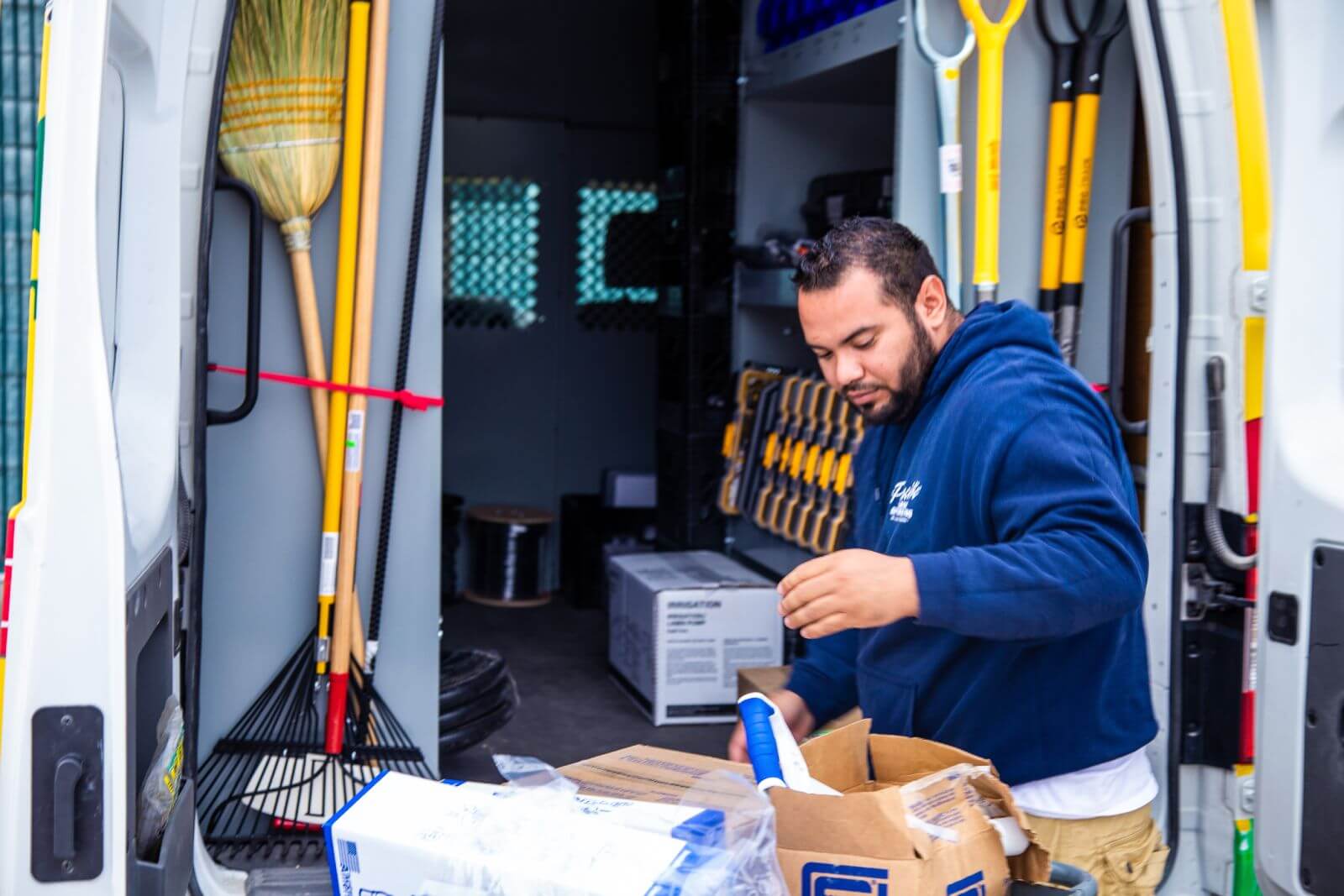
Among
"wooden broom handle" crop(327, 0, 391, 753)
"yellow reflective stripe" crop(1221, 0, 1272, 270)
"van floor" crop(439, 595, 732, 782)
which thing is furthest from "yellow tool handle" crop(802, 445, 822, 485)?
"yellow reflective stripe" crop(1221, 0, 1272, 270)

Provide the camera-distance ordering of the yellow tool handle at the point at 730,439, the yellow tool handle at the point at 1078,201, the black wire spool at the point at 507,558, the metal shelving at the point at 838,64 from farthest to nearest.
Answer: the black wire spool at the point at 507,558 → the yellow tool handle at the point at 730,439 → the metal shelving at the point at 838,64 → the yellow tool handle at the point at 1078,201

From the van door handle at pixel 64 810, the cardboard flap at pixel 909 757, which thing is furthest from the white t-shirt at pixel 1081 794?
the van door handle at pixel 64 810

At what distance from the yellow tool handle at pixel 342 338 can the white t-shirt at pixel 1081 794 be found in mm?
1544

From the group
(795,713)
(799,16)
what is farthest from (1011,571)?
(799,16)

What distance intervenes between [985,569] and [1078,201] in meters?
1.95

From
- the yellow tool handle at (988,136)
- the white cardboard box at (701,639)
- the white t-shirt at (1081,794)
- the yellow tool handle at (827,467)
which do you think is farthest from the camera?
the white cardboard box at (701,639)

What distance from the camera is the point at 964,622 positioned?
164cm

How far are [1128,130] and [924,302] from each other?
1.64 meters

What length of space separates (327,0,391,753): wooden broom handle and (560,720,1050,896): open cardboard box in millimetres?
1508

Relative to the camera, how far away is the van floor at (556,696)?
4.72 m

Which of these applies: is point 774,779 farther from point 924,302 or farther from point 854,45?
point 854,45

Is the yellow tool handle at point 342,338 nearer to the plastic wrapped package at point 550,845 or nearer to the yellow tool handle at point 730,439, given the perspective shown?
the plastic wrapped package at point 550,845

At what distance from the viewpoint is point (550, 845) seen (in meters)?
1.20

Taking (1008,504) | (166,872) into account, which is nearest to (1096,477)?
(1008,504)
